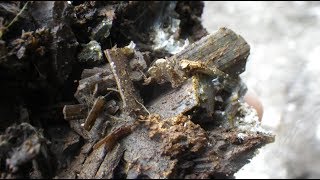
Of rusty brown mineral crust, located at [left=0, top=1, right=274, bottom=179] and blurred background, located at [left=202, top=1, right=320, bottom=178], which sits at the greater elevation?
blurred background, located at [left=202, top=1, right=320, bottom=178]

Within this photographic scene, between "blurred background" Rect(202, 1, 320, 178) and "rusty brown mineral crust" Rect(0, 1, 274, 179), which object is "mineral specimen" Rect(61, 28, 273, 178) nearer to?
"rusty brown mineral crust" Rect(0, 1, 274, 179)

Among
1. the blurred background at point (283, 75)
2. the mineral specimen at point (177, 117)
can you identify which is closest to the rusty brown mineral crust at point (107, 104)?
the mineral specimen at point (177, 117)

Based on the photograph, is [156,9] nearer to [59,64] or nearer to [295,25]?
[59,64]

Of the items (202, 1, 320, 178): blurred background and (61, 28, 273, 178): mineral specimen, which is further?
(202, 1, 320, 178): blurred background

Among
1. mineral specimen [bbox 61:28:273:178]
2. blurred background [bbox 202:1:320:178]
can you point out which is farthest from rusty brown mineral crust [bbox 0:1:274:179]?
blurred background [bbox 202:1:320:178]

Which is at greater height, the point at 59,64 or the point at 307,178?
the point at 307,178

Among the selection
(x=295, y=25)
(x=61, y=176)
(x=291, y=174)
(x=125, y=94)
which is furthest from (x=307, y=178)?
(x=61, y=176)

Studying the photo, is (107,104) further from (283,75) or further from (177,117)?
(283,75)

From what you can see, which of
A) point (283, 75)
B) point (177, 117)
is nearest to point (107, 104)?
point (177, 117)
